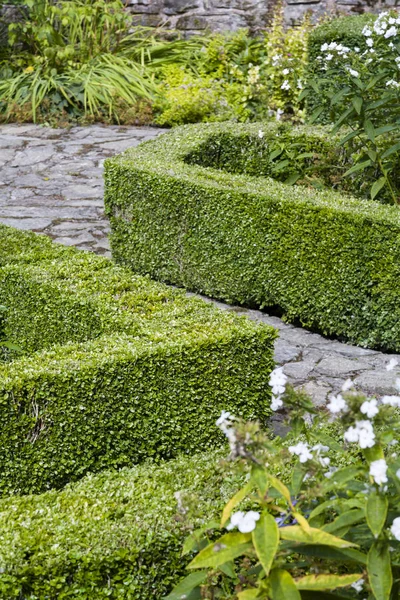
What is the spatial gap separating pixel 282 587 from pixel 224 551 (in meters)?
0.15

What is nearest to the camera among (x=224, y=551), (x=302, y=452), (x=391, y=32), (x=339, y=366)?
(x=224, y=551)

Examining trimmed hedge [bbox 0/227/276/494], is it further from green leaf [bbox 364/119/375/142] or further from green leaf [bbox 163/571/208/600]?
green leaf [bbox 364/119/375/142]

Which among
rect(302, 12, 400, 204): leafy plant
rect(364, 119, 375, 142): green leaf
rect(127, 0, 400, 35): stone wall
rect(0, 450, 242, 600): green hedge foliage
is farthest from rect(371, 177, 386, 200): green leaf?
rect(127, 0, 400, 35): stone wall

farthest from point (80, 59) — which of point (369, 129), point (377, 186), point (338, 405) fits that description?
point (338, 405)

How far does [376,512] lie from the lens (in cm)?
199

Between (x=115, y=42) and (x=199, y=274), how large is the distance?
21.5 ft

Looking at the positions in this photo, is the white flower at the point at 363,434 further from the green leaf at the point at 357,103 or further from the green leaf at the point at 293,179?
the green leaf at the point at 293,179

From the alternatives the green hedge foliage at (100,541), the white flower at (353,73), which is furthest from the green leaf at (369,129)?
the green hedge foliage at (100,541)

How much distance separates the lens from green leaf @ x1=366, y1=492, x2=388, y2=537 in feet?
6.41

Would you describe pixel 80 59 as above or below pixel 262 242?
above

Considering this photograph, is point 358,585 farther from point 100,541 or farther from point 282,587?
point 100,541

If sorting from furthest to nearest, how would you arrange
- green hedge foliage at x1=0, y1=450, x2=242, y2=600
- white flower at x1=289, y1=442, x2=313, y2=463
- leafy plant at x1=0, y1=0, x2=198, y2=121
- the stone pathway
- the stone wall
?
the stone wall, leafy plant at x1=0, y1=0, x2=198, y2=121, the stone pathway, green hedge foliage at x1=0, y1=450, x2=242, y2=600, white flower at x1=289, y1=442, x2=313, y2=463

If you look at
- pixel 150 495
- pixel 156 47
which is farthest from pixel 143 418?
pixel 156 47

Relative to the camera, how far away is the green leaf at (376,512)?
1.96 m
